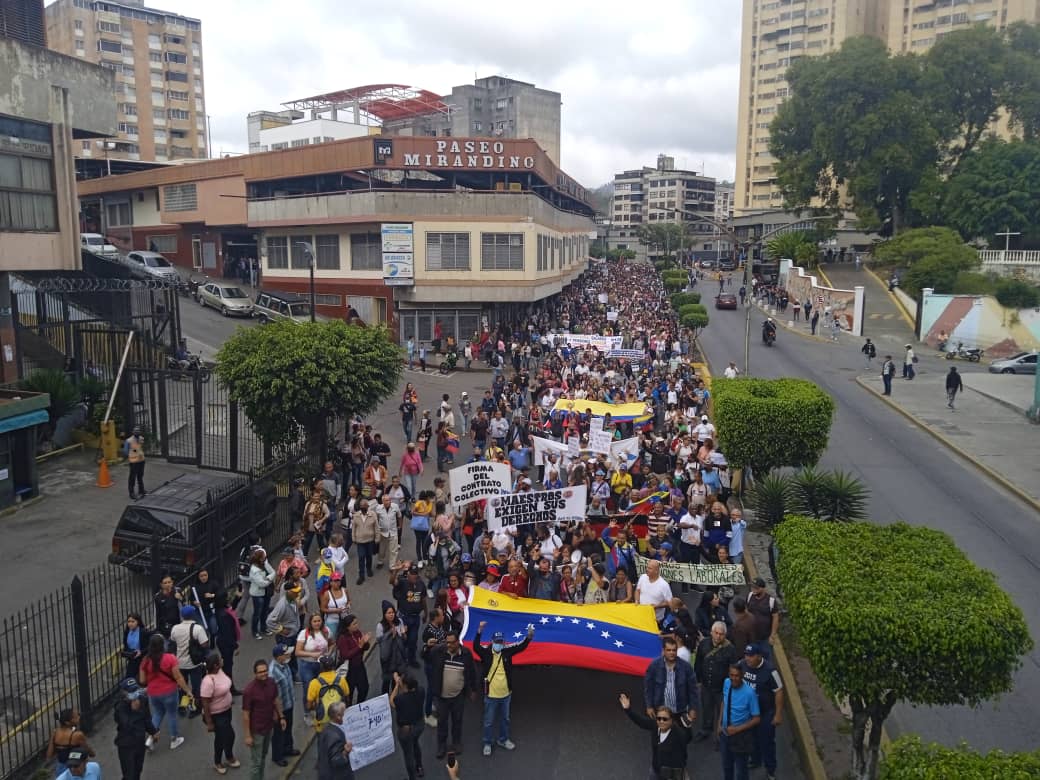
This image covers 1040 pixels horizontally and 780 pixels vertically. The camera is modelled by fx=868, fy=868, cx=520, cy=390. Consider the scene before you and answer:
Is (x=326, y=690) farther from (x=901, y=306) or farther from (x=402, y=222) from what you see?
(x=901, y=306)

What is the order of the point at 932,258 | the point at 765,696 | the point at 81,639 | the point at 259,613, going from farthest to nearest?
the point at 932,258, the point at 259,613, the point at 81,639, the point at 765,696

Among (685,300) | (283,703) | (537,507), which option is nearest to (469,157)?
(685,300)

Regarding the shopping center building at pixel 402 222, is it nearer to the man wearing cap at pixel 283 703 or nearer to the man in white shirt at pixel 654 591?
the man in white shirt at pixel 654 591

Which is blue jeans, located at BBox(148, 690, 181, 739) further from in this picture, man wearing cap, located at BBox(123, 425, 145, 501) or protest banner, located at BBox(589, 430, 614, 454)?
protest banner, located at BBox(589, 430, 614, 454)

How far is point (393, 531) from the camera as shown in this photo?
14461 mm

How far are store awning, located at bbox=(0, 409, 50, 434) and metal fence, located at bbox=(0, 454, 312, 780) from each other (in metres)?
4.92

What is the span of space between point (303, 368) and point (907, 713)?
489 inches

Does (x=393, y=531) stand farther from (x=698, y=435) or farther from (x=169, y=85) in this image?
(x=169, y=85)

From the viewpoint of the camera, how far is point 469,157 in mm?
41281

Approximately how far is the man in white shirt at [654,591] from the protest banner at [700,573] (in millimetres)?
1021

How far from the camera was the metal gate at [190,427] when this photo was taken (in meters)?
20.1

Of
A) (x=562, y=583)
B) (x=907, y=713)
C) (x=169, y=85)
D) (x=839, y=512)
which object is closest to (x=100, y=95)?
(x=562, y=583)

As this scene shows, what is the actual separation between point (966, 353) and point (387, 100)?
147 ft

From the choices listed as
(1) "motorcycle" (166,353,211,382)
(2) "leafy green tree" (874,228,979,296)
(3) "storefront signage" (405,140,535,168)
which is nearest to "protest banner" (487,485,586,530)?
(1) "motorcycle" (166,353,211,382)
